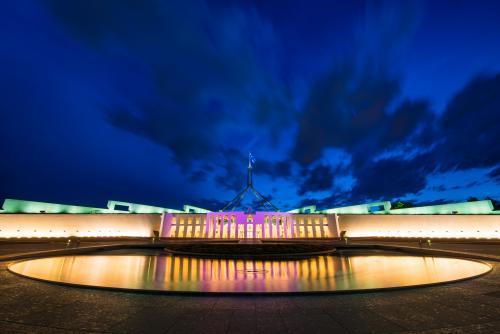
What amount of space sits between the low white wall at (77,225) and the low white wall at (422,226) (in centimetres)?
4050

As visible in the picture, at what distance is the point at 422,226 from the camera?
141 ft

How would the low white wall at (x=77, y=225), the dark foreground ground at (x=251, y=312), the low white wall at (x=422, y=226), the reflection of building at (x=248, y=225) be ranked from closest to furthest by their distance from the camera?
the dark foreground ground at (x=251, y=312) < the low white wall at (x=422, y=226) < the low white wall at (x=77, y=225) < the reflection of building at (x=248, y=225)

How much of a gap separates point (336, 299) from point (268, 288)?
1802 mm

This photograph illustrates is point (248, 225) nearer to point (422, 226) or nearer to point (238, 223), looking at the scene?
point (238, 223)

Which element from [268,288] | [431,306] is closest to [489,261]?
[431,306]

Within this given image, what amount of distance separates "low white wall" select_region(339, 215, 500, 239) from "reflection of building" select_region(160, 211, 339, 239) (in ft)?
17.5

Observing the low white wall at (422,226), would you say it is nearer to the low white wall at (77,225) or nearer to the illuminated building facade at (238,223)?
the illuminated building facade at (238,223)

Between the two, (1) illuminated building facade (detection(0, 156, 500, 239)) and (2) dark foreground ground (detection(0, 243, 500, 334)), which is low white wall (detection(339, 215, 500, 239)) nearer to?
(1) illuminated building facade (detection(0, 156, 500, 239))

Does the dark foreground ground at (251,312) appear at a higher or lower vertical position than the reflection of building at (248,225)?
lower

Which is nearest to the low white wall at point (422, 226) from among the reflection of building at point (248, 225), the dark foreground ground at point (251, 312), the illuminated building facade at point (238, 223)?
the illuminated building facade at point (238, 223)

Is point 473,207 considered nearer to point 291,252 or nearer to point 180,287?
point 291,252

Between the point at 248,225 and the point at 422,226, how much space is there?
32.7 m

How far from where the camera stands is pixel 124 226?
4531cm

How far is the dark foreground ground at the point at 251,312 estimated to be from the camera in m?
3.92
